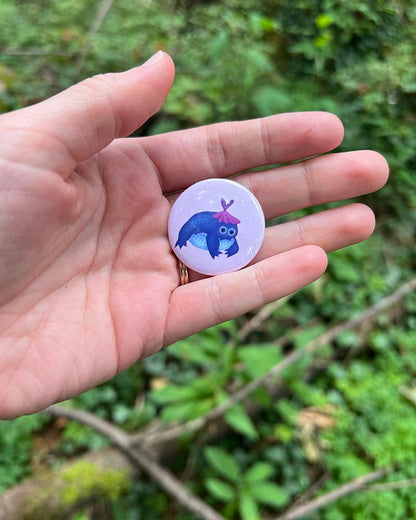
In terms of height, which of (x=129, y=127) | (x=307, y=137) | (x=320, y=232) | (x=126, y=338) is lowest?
(x=126, y=338)

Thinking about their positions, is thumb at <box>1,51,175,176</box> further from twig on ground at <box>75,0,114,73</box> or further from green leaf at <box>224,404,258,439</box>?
twig on ground at <box>75,0,114,73</box>

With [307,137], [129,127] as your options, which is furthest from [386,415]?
[129,127]

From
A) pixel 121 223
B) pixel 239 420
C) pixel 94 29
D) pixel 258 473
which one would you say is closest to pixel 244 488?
pixel 258 473

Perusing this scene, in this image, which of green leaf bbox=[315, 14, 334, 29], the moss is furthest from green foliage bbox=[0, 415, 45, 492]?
green leaf bbox=[315, 14, 334, 29]

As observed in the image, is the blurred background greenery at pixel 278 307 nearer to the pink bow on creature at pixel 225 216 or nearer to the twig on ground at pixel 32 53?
the twig on ground at pixel 32 53

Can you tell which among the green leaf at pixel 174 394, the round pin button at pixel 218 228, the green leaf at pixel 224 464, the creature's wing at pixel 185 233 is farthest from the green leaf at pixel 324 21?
the green leaf at pixel 224 464

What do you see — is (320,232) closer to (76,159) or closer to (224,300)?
(224,300)

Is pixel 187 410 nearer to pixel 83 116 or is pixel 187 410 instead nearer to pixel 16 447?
pixel 16 447
